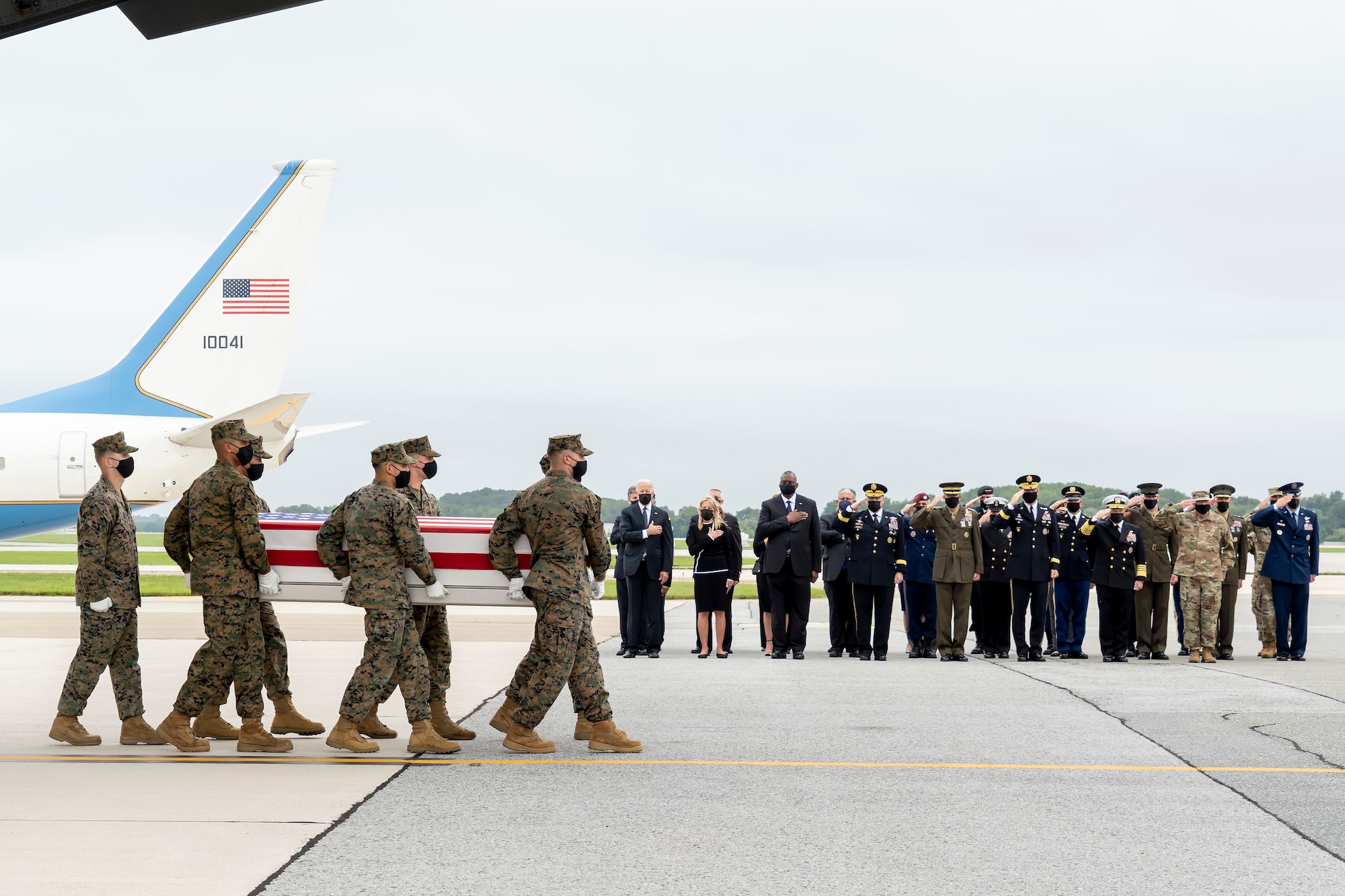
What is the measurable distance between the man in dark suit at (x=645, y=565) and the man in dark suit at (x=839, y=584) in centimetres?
179

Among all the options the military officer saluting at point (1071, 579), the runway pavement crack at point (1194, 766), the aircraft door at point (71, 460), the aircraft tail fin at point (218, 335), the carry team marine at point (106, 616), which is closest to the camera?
the runway pavement crack at point (1194, 766)

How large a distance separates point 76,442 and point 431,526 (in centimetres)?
1299

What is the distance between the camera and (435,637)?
26.2 ft

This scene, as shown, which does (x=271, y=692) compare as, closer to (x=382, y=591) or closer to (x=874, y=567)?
(x=382, y=591)

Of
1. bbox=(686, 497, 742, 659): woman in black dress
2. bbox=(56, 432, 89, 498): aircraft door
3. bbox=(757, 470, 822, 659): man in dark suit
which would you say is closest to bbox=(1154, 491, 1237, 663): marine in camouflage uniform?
bbox=(757, 470, 822, 659): man in dark suit

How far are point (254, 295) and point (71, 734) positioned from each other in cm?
1320

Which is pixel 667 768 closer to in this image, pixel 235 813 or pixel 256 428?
pixel 235 813

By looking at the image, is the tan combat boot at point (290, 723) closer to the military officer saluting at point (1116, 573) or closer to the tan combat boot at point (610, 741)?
the tan combat boot at point (610, 741)

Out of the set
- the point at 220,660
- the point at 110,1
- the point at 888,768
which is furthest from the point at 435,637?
the point at 110,1

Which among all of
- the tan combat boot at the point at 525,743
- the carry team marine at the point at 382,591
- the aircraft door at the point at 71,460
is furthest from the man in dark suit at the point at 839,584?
the aircraft door at the point at 71,460

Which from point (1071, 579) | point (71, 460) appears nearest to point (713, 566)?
point (1071, 579)

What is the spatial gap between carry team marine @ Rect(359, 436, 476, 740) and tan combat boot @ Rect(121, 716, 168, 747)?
1225mm

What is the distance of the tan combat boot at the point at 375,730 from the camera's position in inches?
306

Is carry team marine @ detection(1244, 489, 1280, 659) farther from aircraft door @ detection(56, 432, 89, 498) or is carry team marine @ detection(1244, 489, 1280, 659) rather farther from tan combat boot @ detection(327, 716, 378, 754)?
aircraft door @ detection(56, 432, 89, 498)
